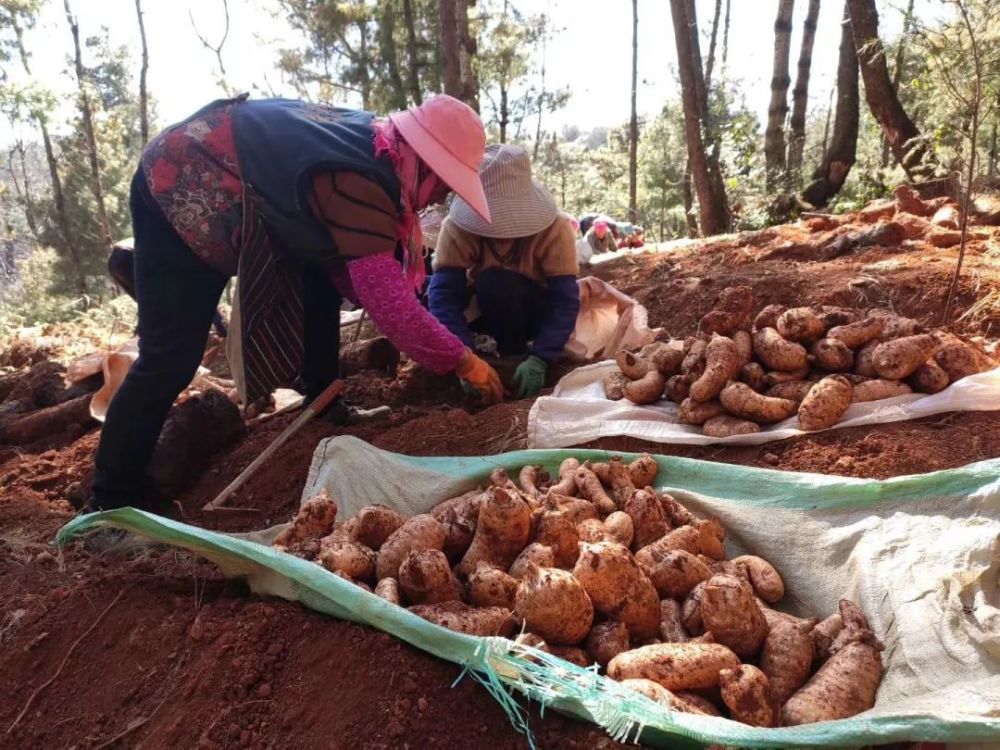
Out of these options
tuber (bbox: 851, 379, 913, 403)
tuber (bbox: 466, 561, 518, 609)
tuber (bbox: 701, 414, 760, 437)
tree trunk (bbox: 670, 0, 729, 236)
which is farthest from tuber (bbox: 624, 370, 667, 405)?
tree trunk (bbox: 670, 0, 729, 236)

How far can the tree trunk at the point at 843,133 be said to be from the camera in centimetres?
818

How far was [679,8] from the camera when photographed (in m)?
6.91

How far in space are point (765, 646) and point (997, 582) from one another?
524mm

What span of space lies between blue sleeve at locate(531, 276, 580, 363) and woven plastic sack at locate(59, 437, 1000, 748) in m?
1.37

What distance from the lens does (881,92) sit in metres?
6.55

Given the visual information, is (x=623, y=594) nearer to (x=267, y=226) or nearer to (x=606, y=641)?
(x=606, y=641)

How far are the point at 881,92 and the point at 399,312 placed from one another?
20.7 ft

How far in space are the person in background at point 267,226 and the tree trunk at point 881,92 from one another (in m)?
5.61

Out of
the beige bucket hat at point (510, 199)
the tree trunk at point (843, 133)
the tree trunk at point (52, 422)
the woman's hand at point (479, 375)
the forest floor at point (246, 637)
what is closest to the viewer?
the forest floor at point (246, 637)

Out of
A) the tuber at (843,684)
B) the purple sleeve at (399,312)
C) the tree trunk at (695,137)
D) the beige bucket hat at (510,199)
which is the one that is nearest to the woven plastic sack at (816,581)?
the tuber at (843,684)

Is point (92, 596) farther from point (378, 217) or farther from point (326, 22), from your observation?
point (326, 22)

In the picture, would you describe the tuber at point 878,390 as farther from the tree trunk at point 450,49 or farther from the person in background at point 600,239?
the person in background at point 600,239

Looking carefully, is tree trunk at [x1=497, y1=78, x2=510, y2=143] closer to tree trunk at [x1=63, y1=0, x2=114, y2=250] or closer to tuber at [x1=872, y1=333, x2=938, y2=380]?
tree trunk at [x1=63, y1=0, x2=114, y2=250]

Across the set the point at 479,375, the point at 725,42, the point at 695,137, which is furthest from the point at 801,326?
the point at 725,42
